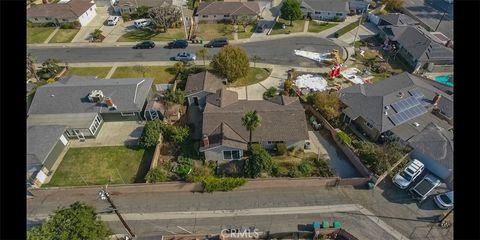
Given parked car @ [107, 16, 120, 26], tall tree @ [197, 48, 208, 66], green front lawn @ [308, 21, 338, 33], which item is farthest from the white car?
parked car @ [107, 16, 120, 26]

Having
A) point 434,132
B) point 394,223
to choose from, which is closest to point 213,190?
point 394,223

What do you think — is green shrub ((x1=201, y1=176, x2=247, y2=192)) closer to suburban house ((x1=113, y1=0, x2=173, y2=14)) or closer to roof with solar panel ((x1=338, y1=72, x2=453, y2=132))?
roof with solar panel ((x1=338, y1=72, x2=453, y2=132))

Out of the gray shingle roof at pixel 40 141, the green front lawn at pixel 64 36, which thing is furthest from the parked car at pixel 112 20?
the gray shingle roof at pixel 40 141

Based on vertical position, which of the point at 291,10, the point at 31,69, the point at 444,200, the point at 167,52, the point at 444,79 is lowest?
the point at 444,200

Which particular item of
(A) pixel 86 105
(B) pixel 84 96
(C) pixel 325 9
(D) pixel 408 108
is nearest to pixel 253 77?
(D) pixel 408 108

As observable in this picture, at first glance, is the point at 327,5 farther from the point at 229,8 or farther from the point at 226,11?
the point at 226,11
